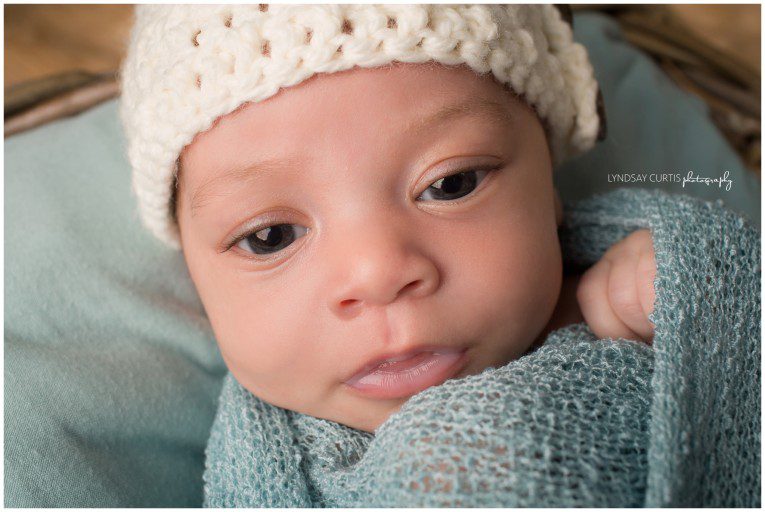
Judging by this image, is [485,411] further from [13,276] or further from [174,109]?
[13,276]

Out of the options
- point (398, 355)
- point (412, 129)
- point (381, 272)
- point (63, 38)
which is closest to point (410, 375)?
point (398, 355)

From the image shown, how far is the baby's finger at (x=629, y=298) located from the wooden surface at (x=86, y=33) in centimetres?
132

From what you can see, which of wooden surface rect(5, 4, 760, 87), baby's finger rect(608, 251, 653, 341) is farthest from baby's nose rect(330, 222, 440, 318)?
wooden surface rect(5, 4, 760, 87)

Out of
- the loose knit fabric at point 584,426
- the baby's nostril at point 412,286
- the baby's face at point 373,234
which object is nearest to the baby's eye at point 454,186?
the baby's face at point 373,234

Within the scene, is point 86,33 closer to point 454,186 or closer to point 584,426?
point 454,186

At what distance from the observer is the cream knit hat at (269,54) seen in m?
0.87

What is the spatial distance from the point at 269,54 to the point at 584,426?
1.91ft

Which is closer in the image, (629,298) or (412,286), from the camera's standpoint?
(412,286)

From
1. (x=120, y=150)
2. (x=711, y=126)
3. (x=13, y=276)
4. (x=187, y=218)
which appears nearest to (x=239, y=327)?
(x=187, y=218)

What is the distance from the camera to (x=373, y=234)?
0.86m

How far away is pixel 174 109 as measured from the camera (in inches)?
36.7

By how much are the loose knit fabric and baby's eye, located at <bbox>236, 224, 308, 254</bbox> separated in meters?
0.26

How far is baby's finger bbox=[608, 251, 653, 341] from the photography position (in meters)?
1.00

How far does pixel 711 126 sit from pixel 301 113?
1137 mm
